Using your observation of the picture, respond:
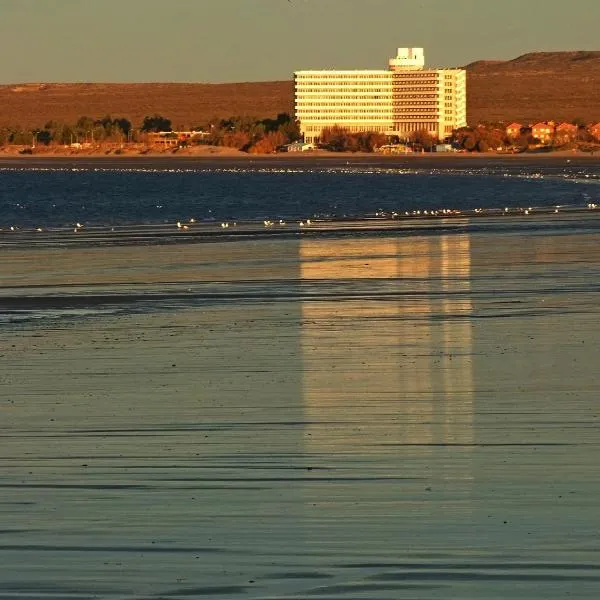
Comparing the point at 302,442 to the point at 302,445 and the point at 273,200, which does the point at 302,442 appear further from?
the point at 273,200

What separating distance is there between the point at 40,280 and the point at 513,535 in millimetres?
21811

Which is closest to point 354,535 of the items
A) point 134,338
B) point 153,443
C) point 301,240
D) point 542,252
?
point 153,443

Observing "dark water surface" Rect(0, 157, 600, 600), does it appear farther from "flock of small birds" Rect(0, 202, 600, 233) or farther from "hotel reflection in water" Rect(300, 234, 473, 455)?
"flock of small birds" Rect(0, 202, 600, 233)

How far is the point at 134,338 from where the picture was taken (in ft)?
68.2

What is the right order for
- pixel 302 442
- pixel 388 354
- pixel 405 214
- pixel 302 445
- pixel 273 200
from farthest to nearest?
pixel 273 200, pixel 405 214, pixel 388 354, pixel 302 442, pixel 302 445

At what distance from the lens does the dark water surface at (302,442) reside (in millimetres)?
9438

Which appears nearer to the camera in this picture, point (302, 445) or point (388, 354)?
point (302, 445)

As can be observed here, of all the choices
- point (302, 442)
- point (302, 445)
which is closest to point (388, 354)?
point (302, 442)

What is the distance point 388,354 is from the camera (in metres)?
18.7

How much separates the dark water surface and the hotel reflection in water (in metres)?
0.05

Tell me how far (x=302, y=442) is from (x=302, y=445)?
118mm

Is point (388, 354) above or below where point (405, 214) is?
below

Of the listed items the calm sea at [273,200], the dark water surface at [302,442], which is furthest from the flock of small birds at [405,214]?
the dark water surface at [302,442]

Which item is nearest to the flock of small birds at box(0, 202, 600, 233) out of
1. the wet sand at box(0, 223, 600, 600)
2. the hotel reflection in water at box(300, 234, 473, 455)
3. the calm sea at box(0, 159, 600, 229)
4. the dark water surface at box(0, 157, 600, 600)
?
the calm sea at box(0, 159, 600, 229)
